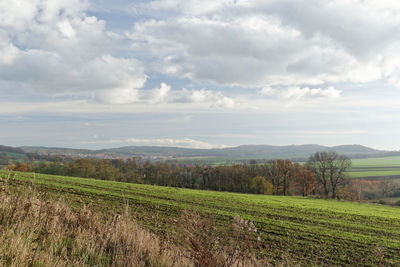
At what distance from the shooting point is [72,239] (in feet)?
19.1

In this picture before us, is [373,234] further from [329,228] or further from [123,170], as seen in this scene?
[123,170]

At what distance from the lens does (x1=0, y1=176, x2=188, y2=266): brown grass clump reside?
4.64 metres

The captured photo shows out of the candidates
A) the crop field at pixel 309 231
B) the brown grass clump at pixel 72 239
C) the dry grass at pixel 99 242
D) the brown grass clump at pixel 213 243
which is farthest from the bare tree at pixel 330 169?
the brown grass clump at pixel 72 239

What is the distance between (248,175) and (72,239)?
73916 millimetres

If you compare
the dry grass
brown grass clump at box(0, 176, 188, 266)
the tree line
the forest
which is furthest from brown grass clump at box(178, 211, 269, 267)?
the tree line

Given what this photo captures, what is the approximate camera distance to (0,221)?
5555mm

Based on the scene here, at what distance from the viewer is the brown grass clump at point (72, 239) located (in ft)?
→ 15.2

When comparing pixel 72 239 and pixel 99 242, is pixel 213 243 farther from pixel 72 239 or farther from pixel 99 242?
pixel 72 239

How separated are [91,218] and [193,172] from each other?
3008 inches

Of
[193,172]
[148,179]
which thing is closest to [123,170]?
[148,179]

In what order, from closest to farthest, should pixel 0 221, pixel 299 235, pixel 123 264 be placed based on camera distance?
pixel 123 264 → pixel 0 221 → pixel 299 235

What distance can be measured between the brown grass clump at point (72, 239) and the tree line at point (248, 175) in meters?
65.6

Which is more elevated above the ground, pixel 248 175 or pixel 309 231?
pixel 309 231

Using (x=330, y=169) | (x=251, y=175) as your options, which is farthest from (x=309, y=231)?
(x=251, y=175)
